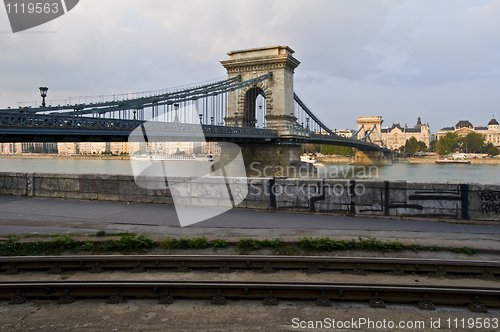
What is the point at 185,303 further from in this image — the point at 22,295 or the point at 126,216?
the point at 126,216

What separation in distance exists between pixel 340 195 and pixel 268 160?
28.3 meters

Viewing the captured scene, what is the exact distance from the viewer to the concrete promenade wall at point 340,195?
25.2 feet

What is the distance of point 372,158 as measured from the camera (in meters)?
76.4

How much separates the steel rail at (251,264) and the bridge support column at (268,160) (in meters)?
29.9

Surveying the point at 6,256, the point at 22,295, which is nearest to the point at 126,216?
the point at 6,256

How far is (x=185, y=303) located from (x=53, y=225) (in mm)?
4761

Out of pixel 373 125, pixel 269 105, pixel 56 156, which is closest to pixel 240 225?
pixel 269 105

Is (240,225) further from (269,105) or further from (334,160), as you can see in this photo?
(334,160)

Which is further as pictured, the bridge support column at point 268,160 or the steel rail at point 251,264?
the bridge support column at point 268,160

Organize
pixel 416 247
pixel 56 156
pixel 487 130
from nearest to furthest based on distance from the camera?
pixel 416 247 < pixel 56 156 < pixel 487 130

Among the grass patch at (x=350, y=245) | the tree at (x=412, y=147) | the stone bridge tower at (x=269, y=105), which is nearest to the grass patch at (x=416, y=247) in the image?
the grass patch at (x=350, y=245)

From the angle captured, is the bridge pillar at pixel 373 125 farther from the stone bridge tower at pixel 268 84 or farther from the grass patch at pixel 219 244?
the grass patch at pixel 219 244

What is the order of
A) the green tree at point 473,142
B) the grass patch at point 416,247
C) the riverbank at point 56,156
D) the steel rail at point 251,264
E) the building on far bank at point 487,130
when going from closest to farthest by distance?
the steel rail at point 251,264, the grass patch at point 416,247, the riverbank at point 56,156, the green tree at point 473,142, the building on far bank at point 487,130

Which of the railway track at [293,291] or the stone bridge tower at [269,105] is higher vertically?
the stone bridge tower at [269,105]
